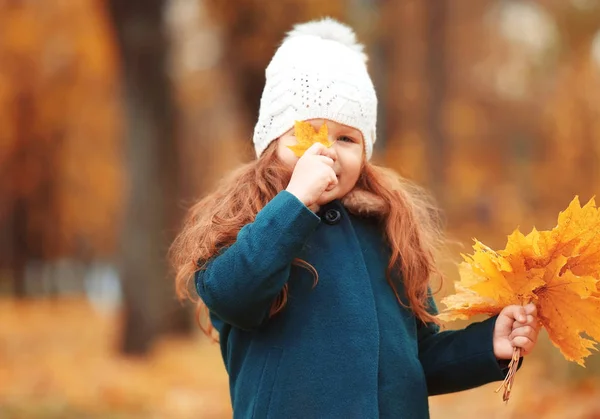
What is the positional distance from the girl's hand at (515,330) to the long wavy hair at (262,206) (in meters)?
0.21

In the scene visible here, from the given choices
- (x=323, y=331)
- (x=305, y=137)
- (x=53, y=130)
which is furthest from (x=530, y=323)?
(x=53, y=130)

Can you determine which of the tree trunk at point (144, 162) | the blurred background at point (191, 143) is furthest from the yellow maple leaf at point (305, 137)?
the tree trunk at point (144, 162)

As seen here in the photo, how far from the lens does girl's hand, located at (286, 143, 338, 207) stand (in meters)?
2.24

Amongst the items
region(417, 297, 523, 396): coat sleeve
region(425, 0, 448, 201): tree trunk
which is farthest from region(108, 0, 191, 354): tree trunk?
region(417, 297, 523, 396): coat sleeve

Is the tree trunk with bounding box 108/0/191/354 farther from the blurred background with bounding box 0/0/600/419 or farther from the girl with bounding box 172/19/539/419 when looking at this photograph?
the girl with bounding box 172/19/539/419

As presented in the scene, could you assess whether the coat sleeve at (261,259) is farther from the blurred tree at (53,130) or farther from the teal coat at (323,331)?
the blurred tree at (53,130)

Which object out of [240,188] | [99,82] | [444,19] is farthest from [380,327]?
[99,82]

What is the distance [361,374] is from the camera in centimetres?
228

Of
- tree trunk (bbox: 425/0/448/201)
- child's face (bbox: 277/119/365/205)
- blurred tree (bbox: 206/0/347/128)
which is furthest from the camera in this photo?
tree trunk (bbox: 425/0/448/201)

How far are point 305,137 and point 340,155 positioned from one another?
0.12m

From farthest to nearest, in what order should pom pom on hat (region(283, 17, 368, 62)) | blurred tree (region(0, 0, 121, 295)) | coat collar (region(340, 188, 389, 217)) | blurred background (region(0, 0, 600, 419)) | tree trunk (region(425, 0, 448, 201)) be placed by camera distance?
blurred tree (region(0, 0, 121, 295)), tree trunk (region(425, 0, 448, 201)), blurred background (region(0, 0, 600, 419)), pom pom on hat (region(283, 17, 368, 62)), coat collar (region(340, 188, 389, 217))

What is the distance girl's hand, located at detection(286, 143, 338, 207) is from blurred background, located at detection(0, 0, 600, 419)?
73 cm

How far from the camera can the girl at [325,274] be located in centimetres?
223

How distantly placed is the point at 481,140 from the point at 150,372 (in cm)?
1315
